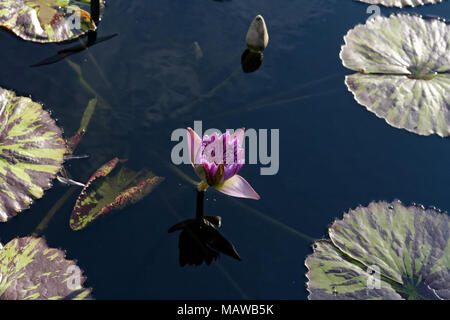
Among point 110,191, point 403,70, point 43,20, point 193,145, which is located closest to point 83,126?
point 110,191

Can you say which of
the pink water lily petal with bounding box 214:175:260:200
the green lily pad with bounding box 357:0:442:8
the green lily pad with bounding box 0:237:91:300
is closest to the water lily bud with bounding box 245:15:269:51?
the green lily pad with bounding box 357:0:442:8

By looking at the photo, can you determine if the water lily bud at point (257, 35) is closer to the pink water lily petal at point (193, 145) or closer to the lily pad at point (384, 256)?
the pink water lily petal at point (193, 145)

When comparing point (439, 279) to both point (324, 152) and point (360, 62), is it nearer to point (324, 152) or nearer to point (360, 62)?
point (324, 152)

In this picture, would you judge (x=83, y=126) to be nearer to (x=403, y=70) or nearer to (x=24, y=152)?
(x=24, y=152)

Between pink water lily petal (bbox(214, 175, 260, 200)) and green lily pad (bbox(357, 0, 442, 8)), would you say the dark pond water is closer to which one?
green lily pad (bbox(357, 0, 442, 8))

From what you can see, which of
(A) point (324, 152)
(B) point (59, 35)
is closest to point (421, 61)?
(A) point (324, 152)

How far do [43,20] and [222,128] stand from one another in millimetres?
1318

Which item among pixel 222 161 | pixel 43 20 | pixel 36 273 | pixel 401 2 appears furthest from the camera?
pixel 401 2

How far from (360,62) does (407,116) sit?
508 mm

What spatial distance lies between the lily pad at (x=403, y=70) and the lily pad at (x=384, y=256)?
616 mm

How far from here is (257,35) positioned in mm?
2941

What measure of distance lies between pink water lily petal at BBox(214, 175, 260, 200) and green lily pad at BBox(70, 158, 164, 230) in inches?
14.2

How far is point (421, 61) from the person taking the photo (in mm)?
2896

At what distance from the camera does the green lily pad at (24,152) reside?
2.12 metres
